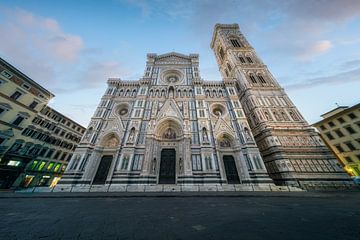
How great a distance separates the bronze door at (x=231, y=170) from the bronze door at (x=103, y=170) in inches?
536

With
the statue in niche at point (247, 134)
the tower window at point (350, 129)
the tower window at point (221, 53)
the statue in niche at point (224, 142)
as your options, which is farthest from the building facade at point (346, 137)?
the tower window at point (221, 53)

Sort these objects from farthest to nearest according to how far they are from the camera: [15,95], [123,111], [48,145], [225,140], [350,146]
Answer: [48,145] < [350,146] < [123,111] < [225,140] < [15,95]

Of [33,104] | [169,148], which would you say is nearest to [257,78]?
[169,148]

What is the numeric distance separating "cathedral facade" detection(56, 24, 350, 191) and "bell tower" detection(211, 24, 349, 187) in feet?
0.35

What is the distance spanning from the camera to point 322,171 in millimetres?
14188

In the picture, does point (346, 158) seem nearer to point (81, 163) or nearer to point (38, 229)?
point (38, 229)

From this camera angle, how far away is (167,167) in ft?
50.1

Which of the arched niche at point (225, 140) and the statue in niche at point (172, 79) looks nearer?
the arched niche at point (225, 140)

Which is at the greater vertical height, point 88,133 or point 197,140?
point 88,133

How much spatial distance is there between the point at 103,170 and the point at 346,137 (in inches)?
1387

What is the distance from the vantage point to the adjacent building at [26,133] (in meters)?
16.2

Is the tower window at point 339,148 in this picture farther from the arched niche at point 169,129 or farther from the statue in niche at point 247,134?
the arched niche at point 169,129

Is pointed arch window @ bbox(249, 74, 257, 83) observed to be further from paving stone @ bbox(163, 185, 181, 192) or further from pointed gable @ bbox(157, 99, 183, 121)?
paving stone @ bbox(163, 185, 181, 192)

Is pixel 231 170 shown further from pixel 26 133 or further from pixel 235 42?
pixel 235 42
